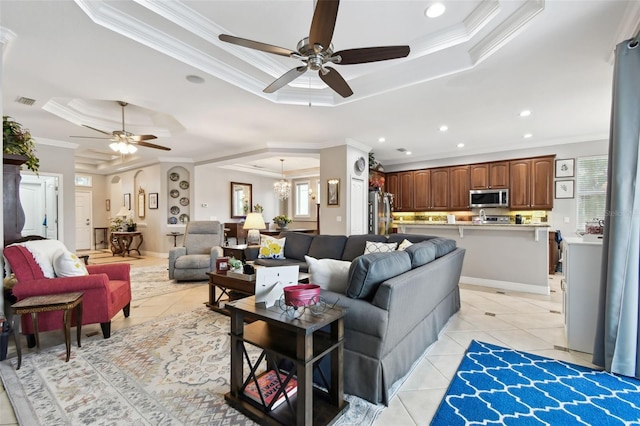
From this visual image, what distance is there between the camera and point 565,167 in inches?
230

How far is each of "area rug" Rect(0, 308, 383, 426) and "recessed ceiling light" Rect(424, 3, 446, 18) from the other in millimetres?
2981

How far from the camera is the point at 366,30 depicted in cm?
264

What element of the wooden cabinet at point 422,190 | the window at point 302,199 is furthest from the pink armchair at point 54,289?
the window at point 302,199

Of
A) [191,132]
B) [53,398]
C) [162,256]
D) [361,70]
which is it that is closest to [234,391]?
[53,398]

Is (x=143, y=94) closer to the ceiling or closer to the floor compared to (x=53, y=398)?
closer to the ceiling

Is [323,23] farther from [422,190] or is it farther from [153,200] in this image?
[153,200]

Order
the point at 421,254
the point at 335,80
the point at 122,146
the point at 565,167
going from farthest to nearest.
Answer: the point at 565,167, the point at 122,146, the point at 421,254, the point at 335,80

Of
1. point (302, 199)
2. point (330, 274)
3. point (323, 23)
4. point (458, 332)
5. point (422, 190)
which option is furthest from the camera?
point (302, 199)

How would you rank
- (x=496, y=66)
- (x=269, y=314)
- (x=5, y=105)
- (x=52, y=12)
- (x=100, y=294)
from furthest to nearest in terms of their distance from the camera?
(x=5, y=105) < (x=496, y=66) < (x=100, y=294) < (x=52, y=12) < (x=269, y=314)

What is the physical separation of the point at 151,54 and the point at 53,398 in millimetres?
2858

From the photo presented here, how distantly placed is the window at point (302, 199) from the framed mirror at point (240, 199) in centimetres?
168

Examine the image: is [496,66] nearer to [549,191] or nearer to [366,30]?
[366,30]

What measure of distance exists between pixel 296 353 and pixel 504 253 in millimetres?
4432

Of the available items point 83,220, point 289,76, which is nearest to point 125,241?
point 83,220
